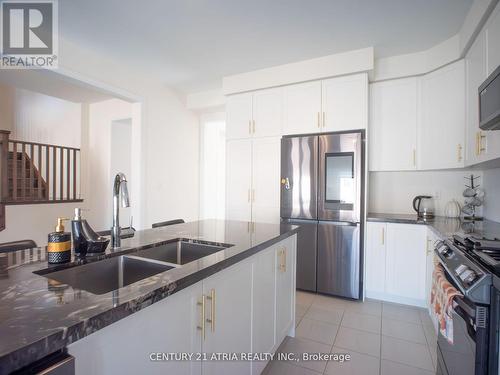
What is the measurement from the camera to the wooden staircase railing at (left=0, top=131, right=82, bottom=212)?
3961 millimetres

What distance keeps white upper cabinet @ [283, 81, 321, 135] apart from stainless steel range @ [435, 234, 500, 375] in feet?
6.49

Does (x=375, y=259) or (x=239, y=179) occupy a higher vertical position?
(x=239, y=179)

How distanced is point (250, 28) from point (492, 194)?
2768 millimetres

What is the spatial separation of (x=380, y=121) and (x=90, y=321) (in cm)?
325

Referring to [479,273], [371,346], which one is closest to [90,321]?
[479,273]

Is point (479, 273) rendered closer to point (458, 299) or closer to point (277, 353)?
point (458, 299)

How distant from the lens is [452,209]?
2.83 metres

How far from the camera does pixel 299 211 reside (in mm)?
3057

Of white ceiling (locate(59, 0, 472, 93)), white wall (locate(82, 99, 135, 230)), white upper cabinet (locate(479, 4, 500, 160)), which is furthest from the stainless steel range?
white wall (locate(82, 99, 135, 230))

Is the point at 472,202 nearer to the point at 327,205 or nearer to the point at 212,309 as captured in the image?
the point at 327,205

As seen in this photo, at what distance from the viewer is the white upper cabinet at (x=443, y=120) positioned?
2584 mm

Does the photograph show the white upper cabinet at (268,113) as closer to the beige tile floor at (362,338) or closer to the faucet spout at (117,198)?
the beige tile floor at (362,338)

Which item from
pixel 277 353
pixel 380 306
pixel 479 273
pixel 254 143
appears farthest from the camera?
pixel 254 143

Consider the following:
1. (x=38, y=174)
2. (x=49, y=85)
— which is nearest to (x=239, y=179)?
(x=49, y=85)
